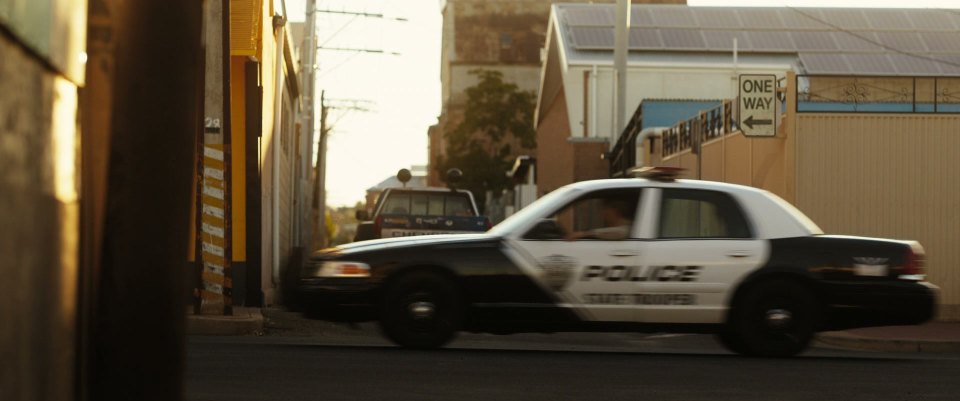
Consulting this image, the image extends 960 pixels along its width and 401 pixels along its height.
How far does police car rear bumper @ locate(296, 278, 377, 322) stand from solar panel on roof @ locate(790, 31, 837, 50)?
4113 centimetres

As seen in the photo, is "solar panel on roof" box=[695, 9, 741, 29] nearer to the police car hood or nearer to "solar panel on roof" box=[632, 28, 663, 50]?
"solar panel on roof" box=[632, 28, 663, 50]

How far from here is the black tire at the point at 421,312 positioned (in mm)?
11594

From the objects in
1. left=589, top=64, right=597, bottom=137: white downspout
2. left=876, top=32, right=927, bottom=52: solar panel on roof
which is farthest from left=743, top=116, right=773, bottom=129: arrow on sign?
left=876, top=32, right=927, bottom=52: solar panel on roof

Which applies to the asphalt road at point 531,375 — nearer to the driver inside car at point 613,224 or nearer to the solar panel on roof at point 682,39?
the driver inside car at point 613,224

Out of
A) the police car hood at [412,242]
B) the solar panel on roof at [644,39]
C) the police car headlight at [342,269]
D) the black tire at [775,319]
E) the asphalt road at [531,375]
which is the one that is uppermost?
the solar panel on roof at [644,39]

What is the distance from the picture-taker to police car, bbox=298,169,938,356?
461 inches

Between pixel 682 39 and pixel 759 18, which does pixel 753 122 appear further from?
pixel 759 18

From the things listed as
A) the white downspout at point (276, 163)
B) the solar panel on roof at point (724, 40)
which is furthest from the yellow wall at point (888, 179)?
the solar panel on roof at point (724, 40)

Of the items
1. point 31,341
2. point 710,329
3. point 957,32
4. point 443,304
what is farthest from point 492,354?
point 957,32

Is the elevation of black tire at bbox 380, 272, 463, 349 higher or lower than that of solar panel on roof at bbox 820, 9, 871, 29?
lower

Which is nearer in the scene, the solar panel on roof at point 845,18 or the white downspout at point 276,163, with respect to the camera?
the white downspout at point 276,163

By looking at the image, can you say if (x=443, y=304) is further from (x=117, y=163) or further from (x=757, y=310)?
(x=117, y=163)

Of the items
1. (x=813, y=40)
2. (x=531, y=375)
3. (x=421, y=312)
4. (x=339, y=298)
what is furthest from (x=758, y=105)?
(x=813, y=40)

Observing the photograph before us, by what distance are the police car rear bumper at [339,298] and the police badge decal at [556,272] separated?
1300 millimetres
